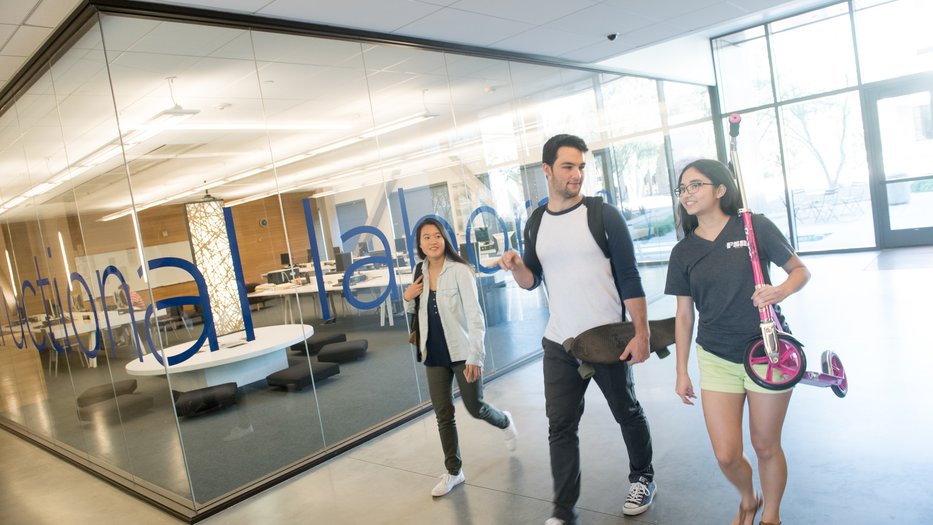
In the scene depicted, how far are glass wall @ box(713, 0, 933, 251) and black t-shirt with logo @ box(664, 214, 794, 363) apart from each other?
31.1ft

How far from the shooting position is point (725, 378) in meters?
2.29

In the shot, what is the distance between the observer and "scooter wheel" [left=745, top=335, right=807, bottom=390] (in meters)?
2.07

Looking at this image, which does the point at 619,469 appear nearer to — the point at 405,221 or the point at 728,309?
the point at 728,309

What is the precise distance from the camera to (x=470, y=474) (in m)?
3.71

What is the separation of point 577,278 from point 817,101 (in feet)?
31.9

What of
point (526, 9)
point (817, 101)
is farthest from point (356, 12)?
point (817, 101)

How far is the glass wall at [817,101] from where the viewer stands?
954cm

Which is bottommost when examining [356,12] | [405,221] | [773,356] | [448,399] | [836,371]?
[448,399]

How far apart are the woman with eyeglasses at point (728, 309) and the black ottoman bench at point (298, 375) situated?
9.22 ft

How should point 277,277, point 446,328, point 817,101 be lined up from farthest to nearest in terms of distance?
point 817,101 < point 277,277 < point 446,328

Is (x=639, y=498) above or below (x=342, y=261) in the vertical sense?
below

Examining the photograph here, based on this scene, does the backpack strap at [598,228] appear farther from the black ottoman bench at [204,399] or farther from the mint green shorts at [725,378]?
the black ottoman bench at [204,399]

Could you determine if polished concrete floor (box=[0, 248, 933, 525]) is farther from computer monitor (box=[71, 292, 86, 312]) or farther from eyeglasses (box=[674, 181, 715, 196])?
eyeglasses (box=[674, 181, 715, 196])

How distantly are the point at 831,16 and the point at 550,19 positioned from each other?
7.20 metres
